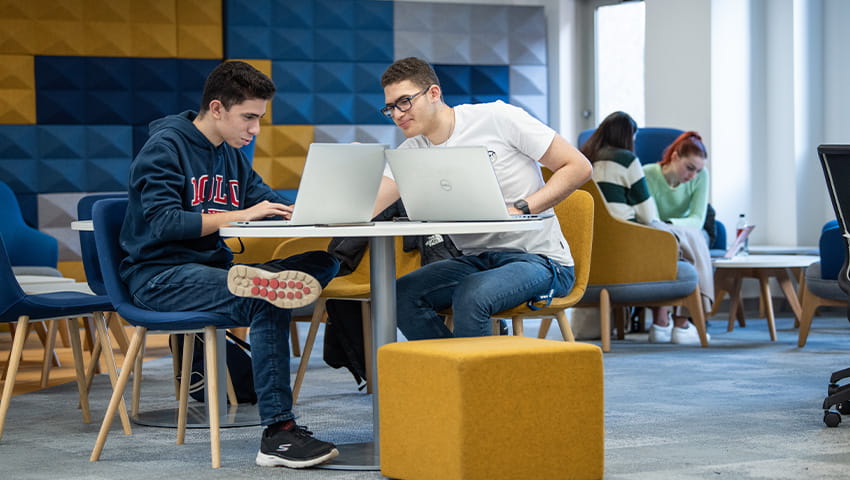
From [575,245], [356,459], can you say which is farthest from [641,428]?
[356,459]

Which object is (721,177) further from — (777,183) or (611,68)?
(611,68)

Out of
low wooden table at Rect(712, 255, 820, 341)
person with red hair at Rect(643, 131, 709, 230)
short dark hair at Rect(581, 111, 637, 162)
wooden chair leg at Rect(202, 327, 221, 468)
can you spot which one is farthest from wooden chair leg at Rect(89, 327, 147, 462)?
person with red hair at Rect(643, 131, 709, 230)

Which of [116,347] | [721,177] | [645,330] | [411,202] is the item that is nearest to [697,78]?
[721,177]

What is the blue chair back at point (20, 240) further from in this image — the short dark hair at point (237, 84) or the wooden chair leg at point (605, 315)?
the short dark hair at point (237, 84)

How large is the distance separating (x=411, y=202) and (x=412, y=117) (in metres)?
0.40

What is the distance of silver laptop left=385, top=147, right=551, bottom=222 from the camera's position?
293 centimetres

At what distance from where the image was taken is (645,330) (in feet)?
22.0

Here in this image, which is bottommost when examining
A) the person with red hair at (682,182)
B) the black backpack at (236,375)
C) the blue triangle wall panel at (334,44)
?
the black backpack at (236,375)

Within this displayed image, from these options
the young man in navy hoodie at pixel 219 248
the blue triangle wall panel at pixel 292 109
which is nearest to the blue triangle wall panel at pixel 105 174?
the blue triangle wall panel at pixel 292 109

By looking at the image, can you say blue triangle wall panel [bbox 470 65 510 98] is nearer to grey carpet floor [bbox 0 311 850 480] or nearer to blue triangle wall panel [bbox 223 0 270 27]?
blue triangle wall panel [bbox 223 0 270 27]

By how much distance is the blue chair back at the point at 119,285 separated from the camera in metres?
3.09

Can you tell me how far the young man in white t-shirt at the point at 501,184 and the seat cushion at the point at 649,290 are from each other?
209 centimetres

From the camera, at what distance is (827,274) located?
17.7 ft

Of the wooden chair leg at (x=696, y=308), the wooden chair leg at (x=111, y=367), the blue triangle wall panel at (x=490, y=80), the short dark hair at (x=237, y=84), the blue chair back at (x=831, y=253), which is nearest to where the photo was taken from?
the short dark hair at (x=237, y=84)
